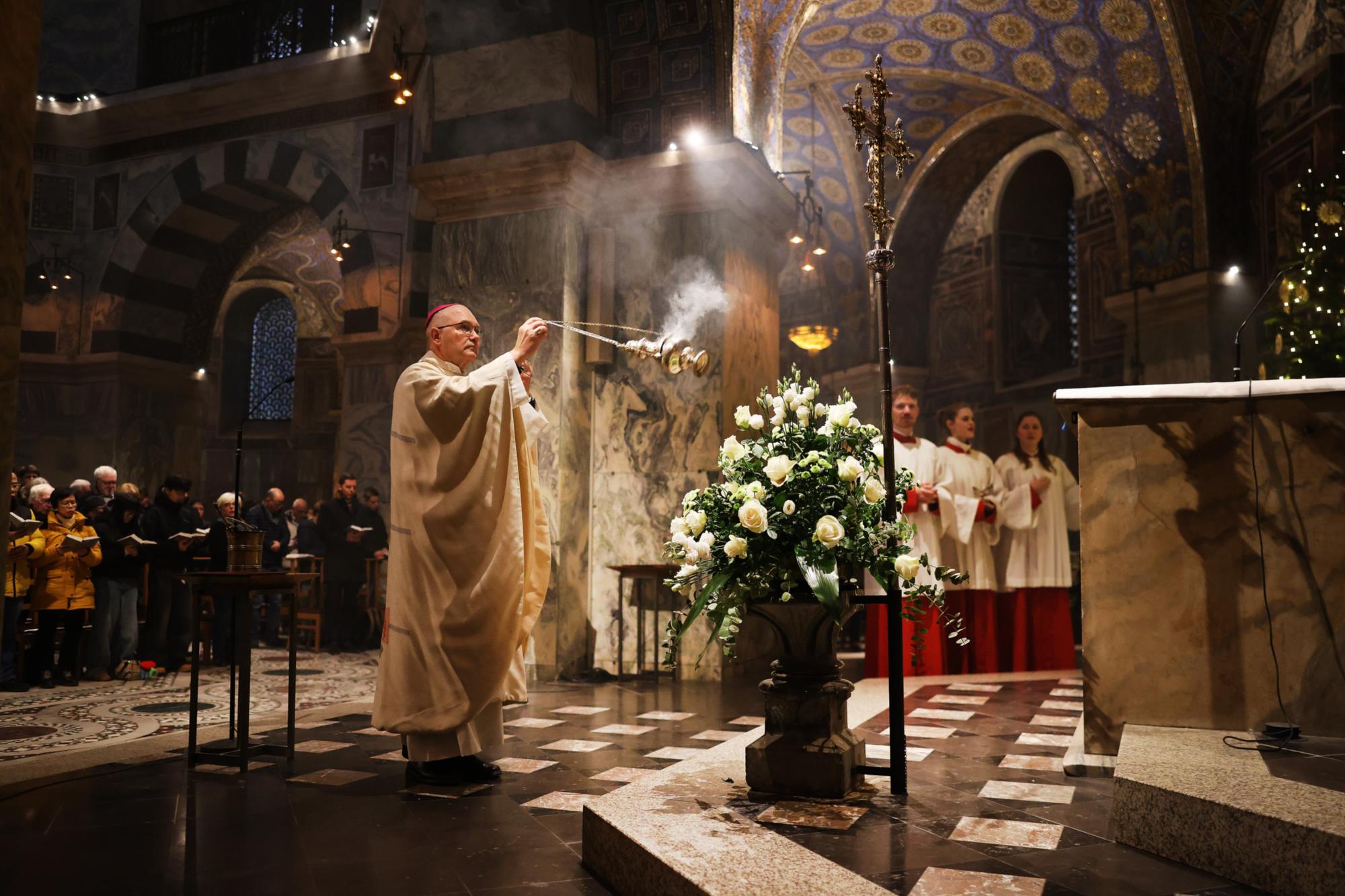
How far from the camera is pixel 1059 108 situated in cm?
1317

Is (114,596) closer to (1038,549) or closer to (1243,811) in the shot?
(1038,549)

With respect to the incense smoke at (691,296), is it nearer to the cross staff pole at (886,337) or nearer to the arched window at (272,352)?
the cross staff pole at (886,337)

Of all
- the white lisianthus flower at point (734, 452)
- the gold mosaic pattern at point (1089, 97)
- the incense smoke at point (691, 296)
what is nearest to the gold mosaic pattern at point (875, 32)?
the gold mosaic pattern at point (1089, 97)

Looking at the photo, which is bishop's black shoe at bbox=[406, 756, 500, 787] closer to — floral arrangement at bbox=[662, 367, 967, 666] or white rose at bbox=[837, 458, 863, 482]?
floral arrangement at bbox=[662, 367, 967, 666]

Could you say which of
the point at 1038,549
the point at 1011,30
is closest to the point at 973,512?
the point at 1038,549

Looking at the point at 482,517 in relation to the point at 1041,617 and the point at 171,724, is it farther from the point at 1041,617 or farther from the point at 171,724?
the point at 1041,617

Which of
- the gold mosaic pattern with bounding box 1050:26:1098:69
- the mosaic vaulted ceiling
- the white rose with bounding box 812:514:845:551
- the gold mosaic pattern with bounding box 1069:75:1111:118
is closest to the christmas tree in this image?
the mosaic vaulted ceiling

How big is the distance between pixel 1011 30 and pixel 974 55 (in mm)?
762

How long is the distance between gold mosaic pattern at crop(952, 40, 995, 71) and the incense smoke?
6.97 m

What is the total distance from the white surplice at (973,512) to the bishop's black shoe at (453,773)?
4.41m

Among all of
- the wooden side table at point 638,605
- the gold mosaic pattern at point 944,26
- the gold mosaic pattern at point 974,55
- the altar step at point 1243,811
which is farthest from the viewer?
the gold mosaic pattern at point 974,55

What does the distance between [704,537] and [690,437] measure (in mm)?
4618

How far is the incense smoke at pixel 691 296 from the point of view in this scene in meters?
8.16

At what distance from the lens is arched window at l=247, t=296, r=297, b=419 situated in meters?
22.0
